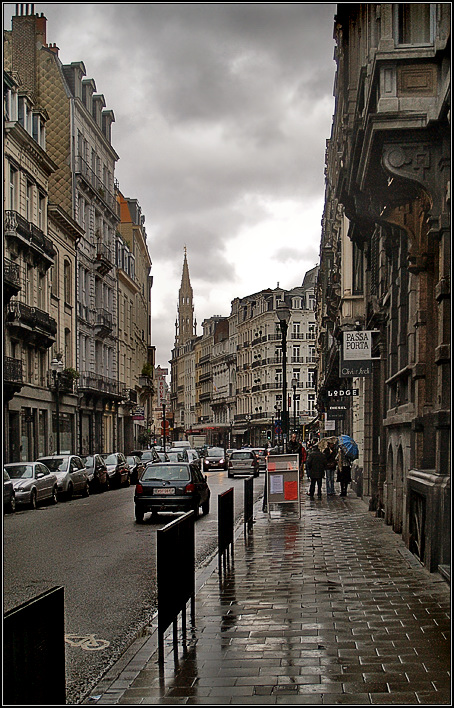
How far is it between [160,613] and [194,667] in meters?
0.50

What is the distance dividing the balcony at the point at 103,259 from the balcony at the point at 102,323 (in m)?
2.72

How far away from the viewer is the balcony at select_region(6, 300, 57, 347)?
135 feet

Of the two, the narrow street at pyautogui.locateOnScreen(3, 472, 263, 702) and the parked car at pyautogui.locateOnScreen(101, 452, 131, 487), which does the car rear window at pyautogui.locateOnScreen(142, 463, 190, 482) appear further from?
the parked car at pyautogui.locateOnScreen(101, 452, 131, 487)

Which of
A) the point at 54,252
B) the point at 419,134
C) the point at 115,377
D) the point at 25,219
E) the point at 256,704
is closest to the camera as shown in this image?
the point at 256,704

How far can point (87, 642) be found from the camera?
343 inches

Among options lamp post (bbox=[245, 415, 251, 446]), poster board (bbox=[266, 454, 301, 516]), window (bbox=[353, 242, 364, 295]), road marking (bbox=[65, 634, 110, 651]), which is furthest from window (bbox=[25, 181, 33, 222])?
lamp post (bbox=[245, 415, 251, 446])

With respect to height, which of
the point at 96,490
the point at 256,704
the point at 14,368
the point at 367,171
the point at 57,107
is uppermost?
the point at 57,107

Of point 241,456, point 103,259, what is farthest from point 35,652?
point 103,259

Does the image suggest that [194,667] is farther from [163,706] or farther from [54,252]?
[54,252]

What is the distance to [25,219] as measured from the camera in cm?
4409

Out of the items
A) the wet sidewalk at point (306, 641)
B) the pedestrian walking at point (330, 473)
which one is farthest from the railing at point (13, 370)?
the wet sidewalk at point (306, 641)

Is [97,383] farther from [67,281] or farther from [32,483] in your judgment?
[32,483]

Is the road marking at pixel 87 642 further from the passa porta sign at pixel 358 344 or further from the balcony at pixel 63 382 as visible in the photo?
the balcony at pixel 63 382

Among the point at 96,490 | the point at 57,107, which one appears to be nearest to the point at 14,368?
the point at 96,490
